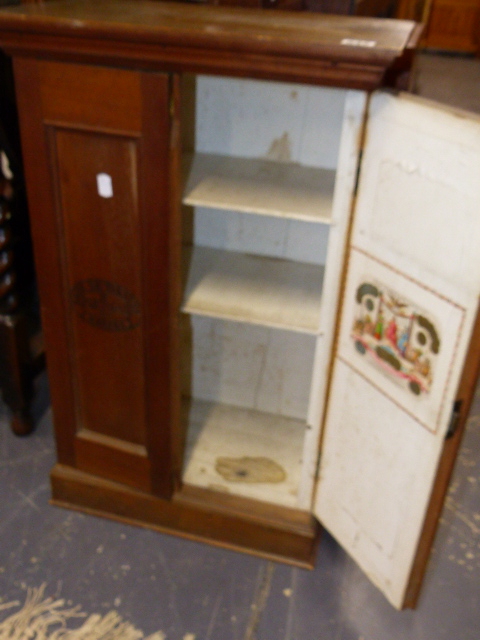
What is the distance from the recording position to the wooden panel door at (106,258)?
1.41m

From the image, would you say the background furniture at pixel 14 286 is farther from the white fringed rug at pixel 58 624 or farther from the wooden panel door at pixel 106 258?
the white fringed rug at pixel 58 624

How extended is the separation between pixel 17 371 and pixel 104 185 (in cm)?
96

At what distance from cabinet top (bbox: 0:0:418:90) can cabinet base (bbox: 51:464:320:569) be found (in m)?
1.24

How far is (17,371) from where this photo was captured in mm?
2164

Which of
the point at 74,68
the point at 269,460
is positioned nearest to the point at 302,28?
the point at 74,68

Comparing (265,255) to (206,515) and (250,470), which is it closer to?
(250,470)

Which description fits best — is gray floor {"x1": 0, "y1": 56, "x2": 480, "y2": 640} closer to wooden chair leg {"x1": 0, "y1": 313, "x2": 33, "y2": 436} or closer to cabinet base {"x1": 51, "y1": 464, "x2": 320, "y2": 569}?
cabinet base {"x1": 51, "y1": 464, "x2": 320, "y2": 569}

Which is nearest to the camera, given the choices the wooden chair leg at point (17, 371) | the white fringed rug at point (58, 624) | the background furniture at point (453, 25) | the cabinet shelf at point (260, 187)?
the cabinet shelf at point (260, 187)

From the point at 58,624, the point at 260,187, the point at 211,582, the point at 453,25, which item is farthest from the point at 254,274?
the point at 453,25

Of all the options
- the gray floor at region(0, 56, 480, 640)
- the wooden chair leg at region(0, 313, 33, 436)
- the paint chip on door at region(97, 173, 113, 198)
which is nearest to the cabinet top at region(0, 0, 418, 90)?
the paint chip on door at region(97, 173, 113, 198)

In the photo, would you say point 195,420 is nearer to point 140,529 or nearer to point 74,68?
point 140,529

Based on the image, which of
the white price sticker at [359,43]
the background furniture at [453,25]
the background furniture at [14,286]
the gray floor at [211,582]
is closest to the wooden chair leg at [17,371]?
the background furniture at [14,286]

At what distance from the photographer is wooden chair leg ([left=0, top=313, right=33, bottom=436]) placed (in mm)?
2084

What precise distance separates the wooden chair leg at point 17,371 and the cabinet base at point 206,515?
0.38 meters
